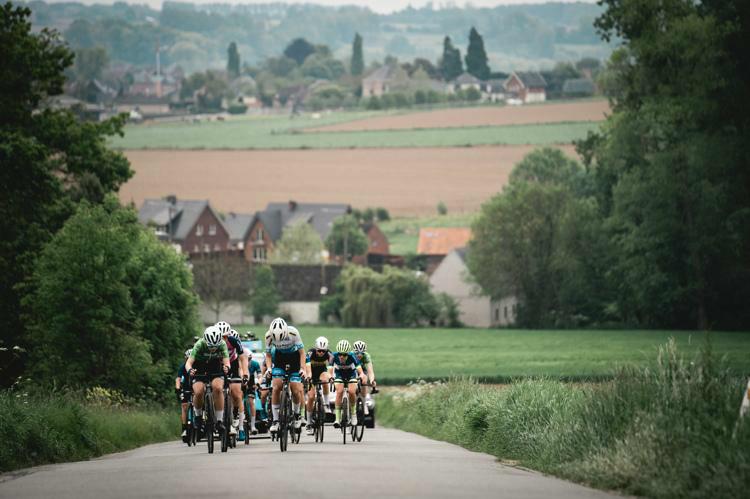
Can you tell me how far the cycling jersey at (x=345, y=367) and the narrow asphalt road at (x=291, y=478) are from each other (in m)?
4.25

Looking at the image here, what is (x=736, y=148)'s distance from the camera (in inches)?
2603

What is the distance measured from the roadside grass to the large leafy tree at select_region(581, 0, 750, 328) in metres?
64.3

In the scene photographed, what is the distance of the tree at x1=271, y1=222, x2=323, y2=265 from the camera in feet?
445

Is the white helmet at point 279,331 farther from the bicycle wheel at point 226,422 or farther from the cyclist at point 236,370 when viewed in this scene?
the bicycle wheel at point 226,422

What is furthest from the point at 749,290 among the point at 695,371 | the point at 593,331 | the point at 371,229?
the point at 371,229

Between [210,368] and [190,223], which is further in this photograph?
[190,223]

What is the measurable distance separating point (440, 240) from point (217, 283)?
99.7ft

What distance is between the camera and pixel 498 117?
615ft

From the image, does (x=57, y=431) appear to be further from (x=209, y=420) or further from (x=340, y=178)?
(x=340, y=178)

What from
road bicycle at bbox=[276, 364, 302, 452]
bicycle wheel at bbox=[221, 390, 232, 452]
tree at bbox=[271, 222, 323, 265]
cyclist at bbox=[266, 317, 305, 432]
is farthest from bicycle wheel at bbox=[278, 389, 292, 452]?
tree at bbox=[271, 222, 323, 265]

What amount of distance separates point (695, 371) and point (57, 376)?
2290 cm

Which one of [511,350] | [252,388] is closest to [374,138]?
[511,350]

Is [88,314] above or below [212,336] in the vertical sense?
below

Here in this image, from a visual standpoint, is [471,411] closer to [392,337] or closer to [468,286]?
[392,337]
